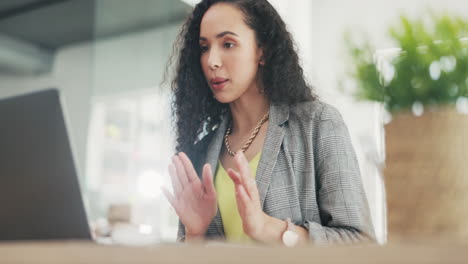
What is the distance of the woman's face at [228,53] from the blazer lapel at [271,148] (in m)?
0.13

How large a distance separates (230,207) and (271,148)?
0.66 feet

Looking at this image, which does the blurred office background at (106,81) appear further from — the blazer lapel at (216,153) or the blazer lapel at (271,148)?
the blazer lapel at (271,148)

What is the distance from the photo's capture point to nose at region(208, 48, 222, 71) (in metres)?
1.47

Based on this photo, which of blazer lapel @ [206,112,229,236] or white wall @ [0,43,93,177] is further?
white wall @ [0,43,93,177]

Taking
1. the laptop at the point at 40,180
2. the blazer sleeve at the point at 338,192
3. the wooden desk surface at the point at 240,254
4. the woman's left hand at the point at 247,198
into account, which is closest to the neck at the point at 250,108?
the blazer sleeve at the point at 338,192

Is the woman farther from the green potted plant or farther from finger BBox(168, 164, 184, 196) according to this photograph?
the green potted plant

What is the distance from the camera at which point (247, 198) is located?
3.39 feet

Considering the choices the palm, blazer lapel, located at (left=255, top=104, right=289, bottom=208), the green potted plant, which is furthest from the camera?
blazer lapel, located at (left=255, top=104, right=289, bottom=208)

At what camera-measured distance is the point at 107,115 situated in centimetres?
296

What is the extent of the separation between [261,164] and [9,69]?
6.39ft

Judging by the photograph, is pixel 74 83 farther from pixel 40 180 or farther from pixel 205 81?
pixel 40 180

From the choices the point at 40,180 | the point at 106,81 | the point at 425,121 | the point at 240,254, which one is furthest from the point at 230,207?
the point at 106,81

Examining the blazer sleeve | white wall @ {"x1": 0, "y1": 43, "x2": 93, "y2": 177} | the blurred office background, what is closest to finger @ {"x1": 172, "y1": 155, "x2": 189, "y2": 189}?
the blazer sleeve

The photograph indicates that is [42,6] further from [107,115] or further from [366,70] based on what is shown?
[366,70]
